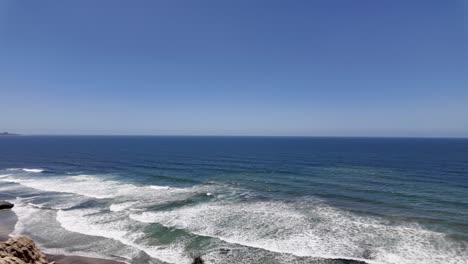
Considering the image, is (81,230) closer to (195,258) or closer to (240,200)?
(195,258)

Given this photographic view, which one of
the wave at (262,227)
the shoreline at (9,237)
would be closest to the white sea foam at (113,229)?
the wave at (262,227)

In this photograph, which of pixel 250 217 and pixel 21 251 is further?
pixel 250 217

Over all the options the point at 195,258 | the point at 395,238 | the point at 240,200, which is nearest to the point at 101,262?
the point at 195,258

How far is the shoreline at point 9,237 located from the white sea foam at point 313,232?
7.49m

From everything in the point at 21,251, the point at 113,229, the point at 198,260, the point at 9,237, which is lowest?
the point at 9,237

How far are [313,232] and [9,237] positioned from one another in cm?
2669

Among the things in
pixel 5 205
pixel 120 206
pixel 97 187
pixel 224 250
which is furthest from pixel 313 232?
pixel 5 205

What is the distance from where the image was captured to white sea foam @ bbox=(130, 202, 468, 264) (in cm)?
2014

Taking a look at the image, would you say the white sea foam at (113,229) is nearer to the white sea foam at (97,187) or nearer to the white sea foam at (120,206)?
the white sea foam at (120,206)

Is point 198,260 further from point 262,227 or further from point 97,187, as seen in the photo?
point 97,187

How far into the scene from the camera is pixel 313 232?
2408 cm

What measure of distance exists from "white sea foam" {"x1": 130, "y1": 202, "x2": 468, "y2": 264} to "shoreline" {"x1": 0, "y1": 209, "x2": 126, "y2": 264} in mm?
7488

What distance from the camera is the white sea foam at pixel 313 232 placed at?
20.1 meters

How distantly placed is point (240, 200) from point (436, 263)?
20487 mm
